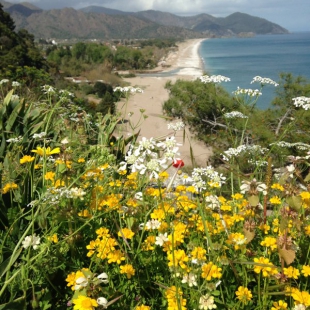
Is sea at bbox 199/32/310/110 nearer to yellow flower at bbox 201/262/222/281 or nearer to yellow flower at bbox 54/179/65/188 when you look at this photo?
yellow flower at bbox 54/179/65/188

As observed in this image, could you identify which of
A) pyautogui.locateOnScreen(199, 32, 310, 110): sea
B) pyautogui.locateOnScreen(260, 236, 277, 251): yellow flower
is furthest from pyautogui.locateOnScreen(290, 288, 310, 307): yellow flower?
pyautogui.locateOnScreen(199, 32, 310, 110): sea

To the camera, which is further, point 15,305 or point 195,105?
point 195,105

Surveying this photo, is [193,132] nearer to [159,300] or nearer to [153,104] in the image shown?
[159,300]

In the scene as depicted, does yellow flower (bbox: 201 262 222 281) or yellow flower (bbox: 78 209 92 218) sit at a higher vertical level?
yellow flower (bbox: 201 262 222 281)

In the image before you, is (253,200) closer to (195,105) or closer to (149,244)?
(149,244)

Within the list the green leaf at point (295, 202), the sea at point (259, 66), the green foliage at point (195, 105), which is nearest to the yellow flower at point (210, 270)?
the green leaf at point (295, 202)

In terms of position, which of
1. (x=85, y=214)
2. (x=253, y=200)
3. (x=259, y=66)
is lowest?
(x=259, y=66)

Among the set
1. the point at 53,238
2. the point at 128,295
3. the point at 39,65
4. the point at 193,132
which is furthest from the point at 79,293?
the point at 39,65

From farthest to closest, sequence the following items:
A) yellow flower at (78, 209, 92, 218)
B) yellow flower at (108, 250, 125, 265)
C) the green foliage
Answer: the green foliage < yellow flower at (78, 209, 92, 218) < yellow flower at (108, 250, 125, 265)

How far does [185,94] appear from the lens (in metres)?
15.1

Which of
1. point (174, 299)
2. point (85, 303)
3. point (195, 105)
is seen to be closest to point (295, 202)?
point (174, 299)

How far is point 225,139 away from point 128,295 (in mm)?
11310

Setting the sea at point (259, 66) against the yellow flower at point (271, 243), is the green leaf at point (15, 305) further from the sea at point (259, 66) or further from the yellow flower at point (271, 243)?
the sea at point (259, 66)

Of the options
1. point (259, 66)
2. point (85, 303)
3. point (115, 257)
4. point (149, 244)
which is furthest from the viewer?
point (259, 66)
